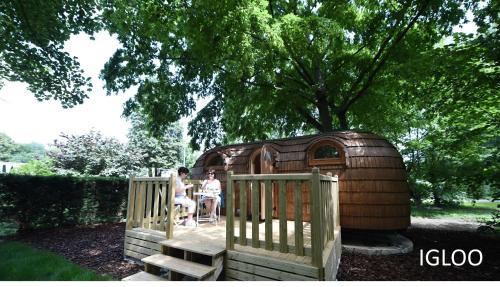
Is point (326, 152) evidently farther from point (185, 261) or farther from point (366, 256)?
point (185, 261)

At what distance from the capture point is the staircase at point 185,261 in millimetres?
3478

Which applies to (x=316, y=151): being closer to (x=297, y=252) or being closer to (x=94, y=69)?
(x=297, y=252)

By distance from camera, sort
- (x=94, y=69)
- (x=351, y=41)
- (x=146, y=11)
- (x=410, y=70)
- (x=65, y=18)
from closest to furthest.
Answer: (x=410, y=70)
(x=146, y=11)
(x=65, y=18)
(x=351, y=41)
(x=94, y=69)

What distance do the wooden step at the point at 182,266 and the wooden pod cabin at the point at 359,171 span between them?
282 centimetres

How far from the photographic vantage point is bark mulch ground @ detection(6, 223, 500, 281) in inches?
177

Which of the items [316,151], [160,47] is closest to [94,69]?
[160,47]

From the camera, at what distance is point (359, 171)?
6078 mm

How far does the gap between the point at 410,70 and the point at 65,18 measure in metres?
10.8

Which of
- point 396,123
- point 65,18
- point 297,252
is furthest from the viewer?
point 396,123

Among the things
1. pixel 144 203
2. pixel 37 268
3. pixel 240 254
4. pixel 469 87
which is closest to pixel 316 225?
pixel 240 254

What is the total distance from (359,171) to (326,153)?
45.7 inches

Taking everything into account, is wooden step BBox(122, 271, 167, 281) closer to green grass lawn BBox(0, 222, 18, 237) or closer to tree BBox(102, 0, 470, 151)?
tree BBox(102, 0, 470, 151)
